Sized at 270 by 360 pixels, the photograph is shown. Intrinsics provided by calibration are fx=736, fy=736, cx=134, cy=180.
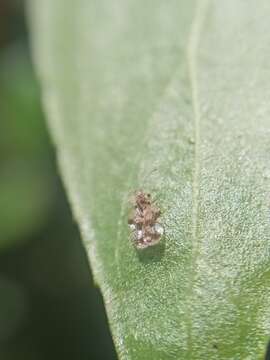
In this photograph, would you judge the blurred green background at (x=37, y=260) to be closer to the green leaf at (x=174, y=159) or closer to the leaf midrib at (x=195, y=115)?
the green leaf at (x=174, y=159)

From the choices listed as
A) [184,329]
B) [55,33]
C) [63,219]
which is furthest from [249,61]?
[63,219]

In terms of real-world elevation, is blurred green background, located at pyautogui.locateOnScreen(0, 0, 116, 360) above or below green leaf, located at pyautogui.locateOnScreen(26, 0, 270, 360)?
below

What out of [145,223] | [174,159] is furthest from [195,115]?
[145,223]

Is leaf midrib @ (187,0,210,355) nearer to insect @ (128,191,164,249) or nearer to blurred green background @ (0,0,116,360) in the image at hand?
insect @ (128,191,164,249)

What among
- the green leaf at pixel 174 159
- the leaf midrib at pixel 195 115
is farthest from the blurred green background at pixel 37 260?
the leaf midrib at pixel 195 115

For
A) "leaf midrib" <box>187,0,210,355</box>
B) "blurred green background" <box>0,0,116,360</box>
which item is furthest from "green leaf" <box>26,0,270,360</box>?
"blurred green background" <box>0,0,116,360</box>
